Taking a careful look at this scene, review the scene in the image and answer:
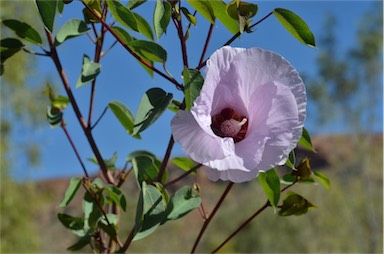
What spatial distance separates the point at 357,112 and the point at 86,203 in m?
10.0

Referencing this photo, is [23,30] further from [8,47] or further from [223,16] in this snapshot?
[223,16]

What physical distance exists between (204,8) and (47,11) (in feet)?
0.58

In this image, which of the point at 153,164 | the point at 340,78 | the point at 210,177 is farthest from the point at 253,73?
the point at 340,78

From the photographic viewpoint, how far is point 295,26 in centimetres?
61

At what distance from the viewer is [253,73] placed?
0.56 metres

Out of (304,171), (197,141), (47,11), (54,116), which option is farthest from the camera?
(54,116)

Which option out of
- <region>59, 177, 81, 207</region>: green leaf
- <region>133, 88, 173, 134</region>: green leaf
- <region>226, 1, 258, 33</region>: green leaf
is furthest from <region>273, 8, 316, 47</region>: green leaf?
<region>59, 177, 81, 207</region>: green leaf

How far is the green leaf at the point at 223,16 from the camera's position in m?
0.62

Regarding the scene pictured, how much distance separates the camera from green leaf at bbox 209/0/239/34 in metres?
0.62

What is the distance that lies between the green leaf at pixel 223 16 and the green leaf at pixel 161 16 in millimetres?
49

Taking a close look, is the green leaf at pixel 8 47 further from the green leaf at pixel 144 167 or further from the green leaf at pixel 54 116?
the green leaf at pixel 144 167

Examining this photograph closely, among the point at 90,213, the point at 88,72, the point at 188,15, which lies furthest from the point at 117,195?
the point at 188,15

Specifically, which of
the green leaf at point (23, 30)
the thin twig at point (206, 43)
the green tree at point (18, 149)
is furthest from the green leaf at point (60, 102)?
the green tree at point (18, 149)

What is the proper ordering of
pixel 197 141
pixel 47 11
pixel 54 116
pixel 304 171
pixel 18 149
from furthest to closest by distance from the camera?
pixel 18 149 < pixel 54 116 < pixel 304 171 < pixel 47 11 < pixel 197 141
